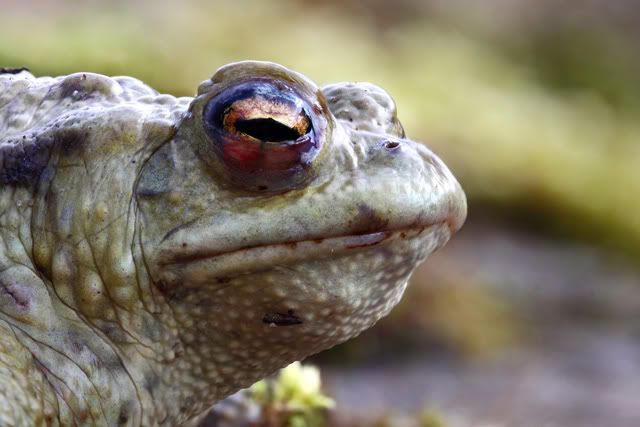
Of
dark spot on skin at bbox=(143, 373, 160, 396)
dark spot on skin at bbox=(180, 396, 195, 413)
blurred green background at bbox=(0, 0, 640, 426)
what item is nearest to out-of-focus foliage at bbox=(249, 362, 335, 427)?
blurred green background at bbox=(0, 0, 640, 426)

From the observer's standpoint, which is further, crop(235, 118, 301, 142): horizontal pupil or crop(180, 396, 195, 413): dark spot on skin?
crop(180, 396, 195, 413): dark spot on skin

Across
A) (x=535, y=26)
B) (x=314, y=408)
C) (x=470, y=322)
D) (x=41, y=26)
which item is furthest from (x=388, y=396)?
(x=535, y=26)

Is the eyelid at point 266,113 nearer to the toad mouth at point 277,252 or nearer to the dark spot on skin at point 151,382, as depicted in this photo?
the toad mouth at point 277,252

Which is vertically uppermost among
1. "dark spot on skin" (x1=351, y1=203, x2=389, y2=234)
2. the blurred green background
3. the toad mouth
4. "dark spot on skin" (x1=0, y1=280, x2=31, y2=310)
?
"dark spot on skin" (x1=351, y1=203, x2=389, y2=234)

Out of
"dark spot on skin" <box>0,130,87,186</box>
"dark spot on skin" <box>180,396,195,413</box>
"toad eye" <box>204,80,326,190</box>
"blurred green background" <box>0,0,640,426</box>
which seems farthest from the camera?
"blurred green background" <box>0,0,640,426</box>

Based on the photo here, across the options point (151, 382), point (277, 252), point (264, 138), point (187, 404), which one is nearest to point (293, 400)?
point (187, 404)

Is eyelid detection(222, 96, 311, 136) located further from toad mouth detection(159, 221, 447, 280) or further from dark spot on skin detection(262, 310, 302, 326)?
dark spot on skin detection(262, 310, 302, 326)

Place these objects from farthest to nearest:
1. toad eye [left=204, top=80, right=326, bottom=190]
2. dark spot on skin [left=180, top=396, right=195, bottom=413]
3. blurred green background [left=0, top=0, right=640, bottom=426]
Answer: blurred green background [left=0, top=0, right=640, bottom=426], dark spot on skin [left=180, top=396, right=195, bottom=413], toad eye [left=204, top=80, right=326, bottom=190]

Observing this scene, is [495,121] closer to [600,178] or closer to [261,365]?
[600,178]
